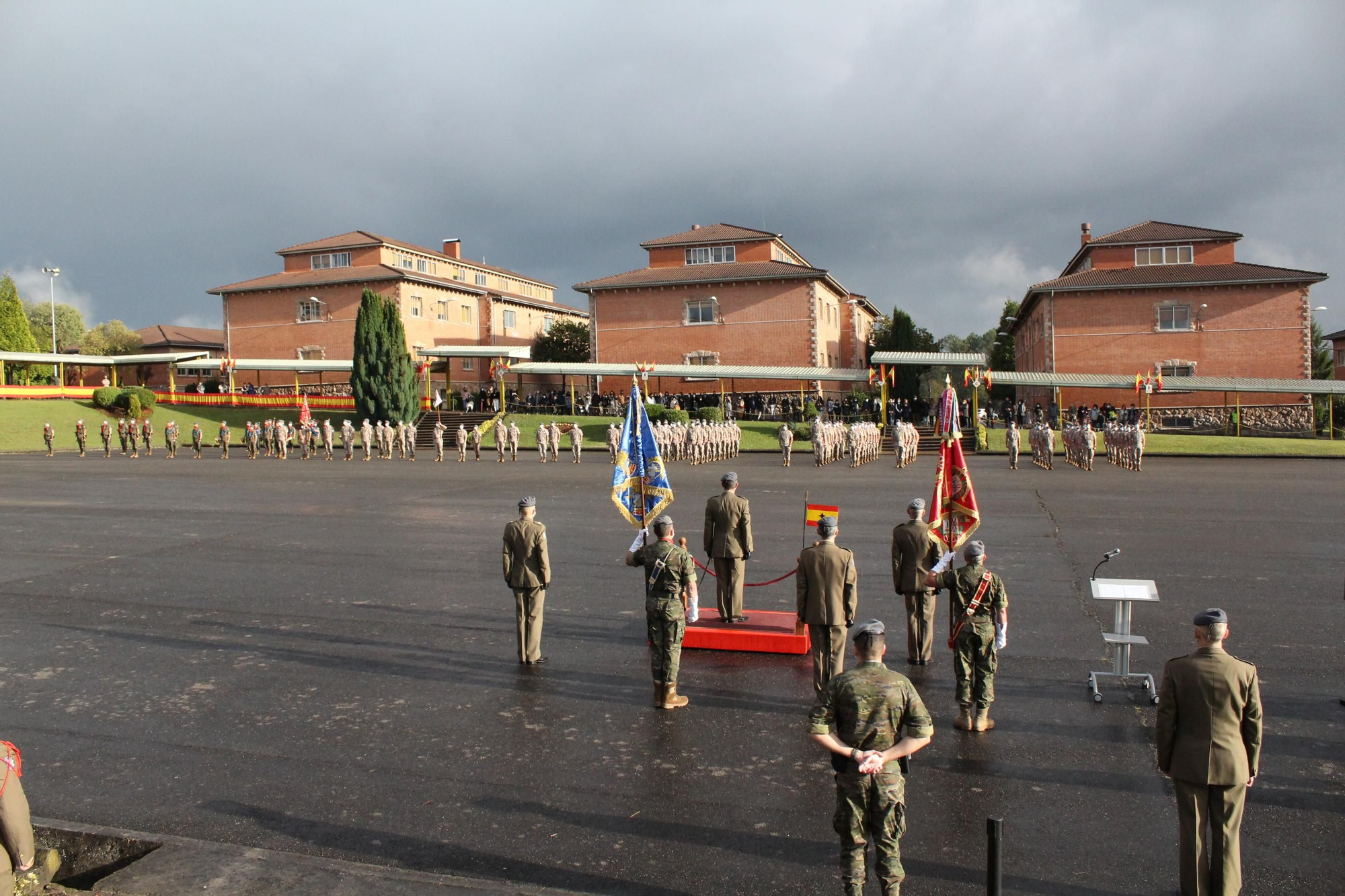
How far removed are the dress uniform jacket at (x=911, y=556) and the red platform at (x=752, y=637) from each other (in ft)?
3.89

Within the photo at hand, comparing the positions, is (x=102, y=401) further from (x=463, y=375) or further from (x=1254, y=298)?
(x=1254, y=298)

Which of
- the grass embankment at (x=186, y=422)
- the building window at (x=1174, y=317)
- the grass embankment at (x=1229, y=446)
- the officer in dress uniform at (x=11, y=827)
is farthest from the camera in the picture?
the building window at (x=1174, y=317)

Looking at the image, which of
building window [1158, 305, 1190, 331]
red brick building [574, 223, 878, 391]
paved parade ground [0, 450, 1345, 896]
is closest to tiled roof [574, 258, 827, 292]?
red brick building [574, 223, 878, 391]

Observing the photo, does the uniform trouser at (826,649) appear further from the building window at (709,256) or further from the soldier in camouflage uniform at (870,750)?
the building window at (709,256)

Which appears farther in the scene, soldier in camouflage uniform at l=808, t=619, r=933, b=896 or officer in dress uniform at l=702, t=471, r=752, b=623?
officer in dress uniform at l=702, t=471, r=752, b=623

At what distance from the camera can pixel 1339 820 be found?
229 inches

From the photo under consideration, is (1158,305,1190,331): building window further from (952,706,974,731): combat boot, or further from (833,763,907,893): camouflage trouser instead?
(833,763,907,893): camouflage trouser

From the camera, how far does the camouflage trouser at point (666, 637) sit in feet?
26.5

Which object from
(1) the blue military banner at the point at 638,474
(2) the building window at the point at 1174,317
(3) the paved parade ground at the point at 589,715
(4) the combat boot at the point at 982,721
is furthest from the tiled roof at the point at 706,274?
(4) the combat boot at the point at 982,721

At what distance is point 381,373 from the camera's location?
150 ft

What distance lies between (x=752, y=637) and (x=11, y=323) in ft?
281

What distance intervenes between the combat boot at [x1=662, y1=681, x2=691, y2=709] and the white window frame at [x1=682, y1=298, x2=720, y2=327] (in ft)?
157

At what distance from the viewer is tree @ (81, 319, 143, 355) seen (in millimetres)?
79875

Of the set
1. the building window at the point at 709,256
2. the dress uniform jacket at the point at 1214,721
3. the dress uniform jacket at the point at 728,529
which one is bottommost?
the dress uniform jacket at the point at 1214,721
